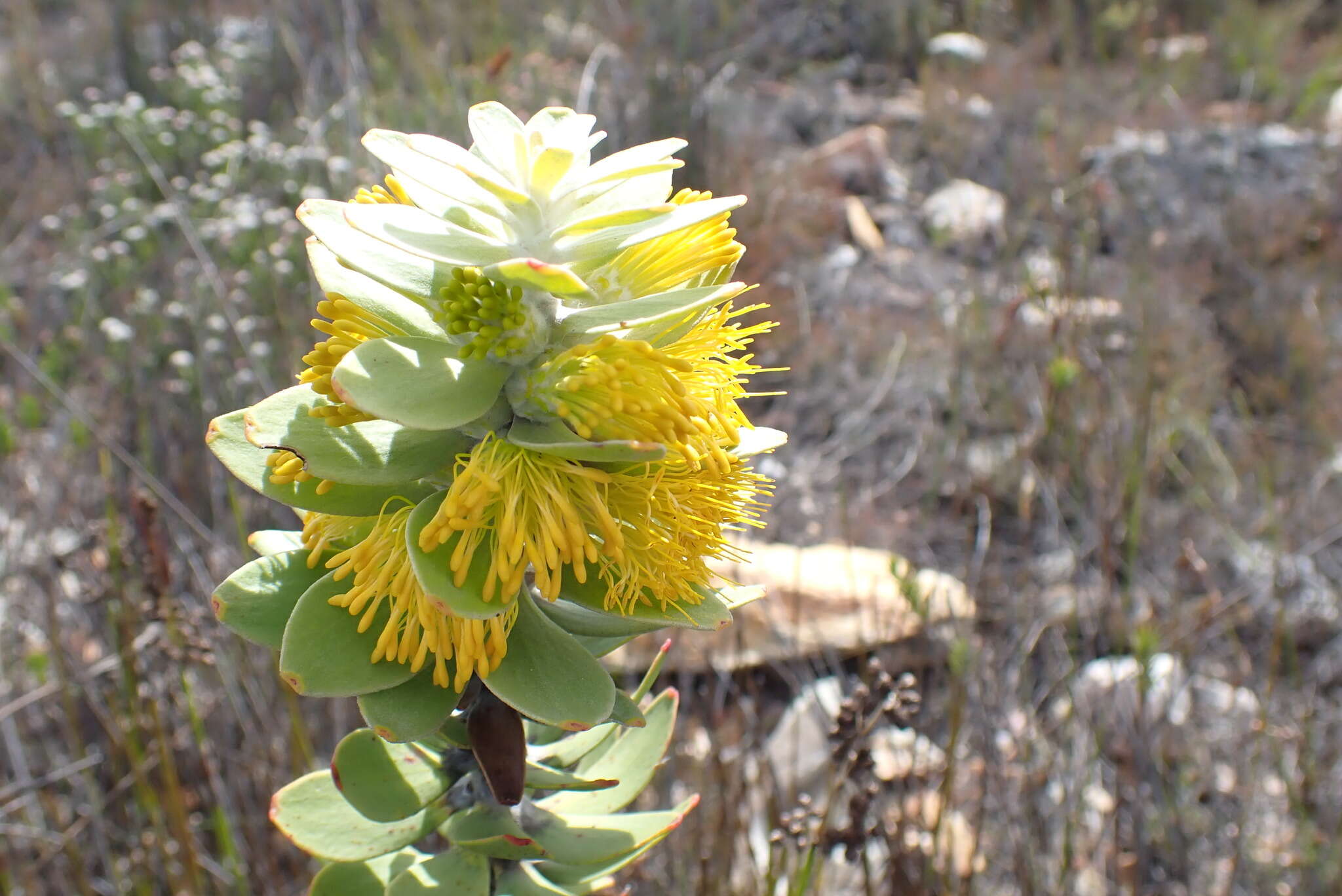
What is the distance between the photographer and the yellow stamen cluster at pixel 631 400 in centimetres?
92

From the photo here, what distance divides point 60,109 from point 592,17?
4253 mm

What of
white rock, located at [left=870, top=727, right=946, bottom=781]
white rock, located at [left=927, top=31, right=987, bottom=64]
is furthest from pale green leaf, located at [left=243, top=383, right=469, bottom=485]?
white rock, located at [left=927, top=31, right=987, bottom=64]

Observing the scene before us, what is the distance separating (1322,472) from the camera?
13.3 feet

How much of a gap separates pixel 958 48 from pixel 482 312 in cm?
916

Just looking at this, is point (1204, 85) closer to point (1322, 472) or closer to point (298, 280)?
point (1322, 472)

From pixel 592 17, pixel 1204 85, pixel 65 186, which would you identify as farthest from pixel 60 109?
pixel 1204 85

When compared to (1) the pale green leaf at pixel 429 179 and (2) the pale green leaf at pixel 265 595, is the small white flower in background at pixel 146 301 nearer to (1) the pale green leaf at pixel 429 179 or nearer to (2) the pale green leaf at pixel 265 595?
(2) the pale green leaf at pixel 265 595

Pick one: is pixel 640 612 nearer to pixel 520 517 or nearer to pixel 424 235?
pixel 520 517

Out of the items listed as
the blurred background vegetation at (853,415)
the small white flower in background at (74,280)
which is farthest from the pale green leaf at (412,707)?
the small white flower in background at (74,280)

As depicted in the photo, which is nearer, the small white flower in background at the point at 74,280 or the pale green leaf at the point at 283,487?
the pale green leaf at the point at 283,487

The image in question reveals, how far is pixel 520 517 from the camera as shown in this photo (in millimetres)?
945

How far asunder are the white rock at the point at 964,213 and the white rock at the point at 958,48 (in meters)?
2.47

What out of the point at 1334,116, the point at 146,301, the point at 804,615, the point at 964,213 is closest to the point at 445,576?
the point at 804,615

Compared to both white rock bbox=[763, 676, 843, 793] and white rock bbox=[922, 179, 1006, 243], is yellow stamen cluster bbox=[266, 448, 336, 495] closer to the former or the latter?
white rock bbox=[763, 676, 843, 793]
